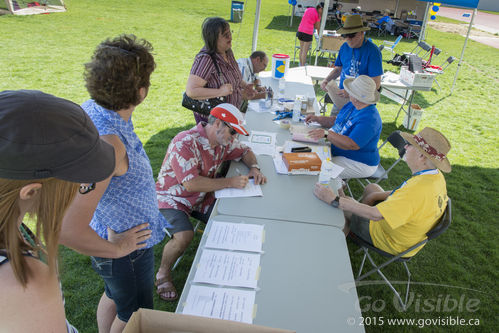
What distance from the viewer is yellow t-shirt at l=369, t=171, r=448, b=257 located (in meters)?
2.01

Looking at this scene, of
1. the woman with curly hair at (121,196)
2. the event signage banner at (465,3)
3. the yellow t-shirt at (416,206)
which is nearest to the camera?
the woman with curly hair at (121,196)

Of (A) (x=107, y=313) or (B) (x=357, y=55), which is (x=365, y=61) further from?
(A) (x=107, y=313)

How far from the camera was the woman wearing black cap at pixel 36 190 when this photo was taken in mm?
652

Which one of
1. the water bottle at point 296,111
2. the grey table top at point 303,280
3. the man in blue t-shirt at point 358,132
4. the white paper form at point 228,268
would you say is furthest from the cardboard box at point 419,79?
the white paper form at point 228,268

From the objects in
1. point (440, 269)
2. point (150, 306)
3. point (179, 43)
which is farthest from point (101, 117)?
point (179, 43)

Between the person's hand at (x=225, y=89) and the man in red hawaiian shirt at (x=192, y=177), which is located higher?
the person's hand at (x=225, y=89)

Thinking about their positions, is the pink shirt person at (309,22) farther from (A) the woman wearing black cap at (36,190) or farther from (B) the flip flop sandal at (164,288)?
(A) the woman wearing black cap at (36,190)

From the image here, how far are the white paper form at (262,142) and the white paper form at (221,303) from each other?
1.50 m

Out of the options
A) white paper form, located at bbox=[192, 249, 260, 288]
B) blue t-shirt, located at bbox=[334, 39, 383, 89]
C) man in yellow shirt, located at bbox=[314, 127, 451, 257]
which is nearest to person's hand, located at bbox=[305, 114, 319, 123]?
blue t-shirt, located at bbox=[334, 39, 383, 89]

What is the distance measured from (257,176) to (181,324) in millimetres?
1598

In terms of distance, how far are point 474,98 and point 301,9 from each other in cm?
1126

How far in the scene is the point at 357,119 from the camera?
9.53 feet

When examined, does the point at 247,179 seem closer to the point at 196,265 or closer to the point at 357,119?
the point at 196,265

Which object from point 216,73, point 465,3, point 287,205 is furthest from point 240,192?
point 465,3
